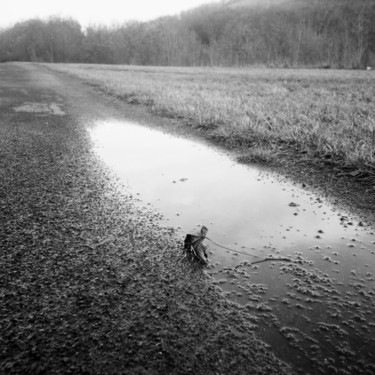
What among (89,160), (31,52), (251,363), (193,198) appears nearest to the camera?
(251,363)

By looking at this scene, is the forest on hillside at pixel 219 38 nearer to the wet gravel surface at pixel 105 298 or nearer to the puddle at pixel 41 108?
the puddle at pixel 41 108

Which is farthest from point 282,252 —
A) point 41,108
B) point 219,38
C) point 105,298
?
point 219,38

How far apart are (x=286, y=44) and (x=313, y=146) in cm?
6003

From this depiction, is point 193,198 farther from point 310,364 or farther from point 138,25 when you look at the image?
point 138,25

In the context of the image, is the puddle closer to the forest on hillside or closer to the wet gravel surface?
the wet gravel surface

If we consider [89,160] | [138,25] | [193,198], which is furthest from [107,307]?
[138,25]

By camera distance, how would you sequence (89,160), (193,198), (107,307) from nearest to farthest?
(107,307) < (193,198) < (89,160)

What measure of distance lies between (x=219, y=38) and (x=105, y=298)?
242 feet

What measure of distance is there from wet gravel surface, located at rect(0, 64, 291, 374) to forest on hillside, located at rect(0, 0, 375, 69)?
42096 mm

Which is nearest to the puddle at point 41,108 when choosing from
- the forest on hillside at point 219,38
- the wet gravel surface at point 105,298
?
the wet gravel surface at point 105,298

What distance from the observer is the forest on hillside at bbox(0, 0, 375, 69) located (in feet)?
166

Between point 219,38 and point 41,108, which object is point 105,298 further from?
point 219,38

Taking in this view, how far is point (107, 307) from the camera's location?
1.39 meters

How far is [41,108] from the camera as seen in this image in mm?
7645
